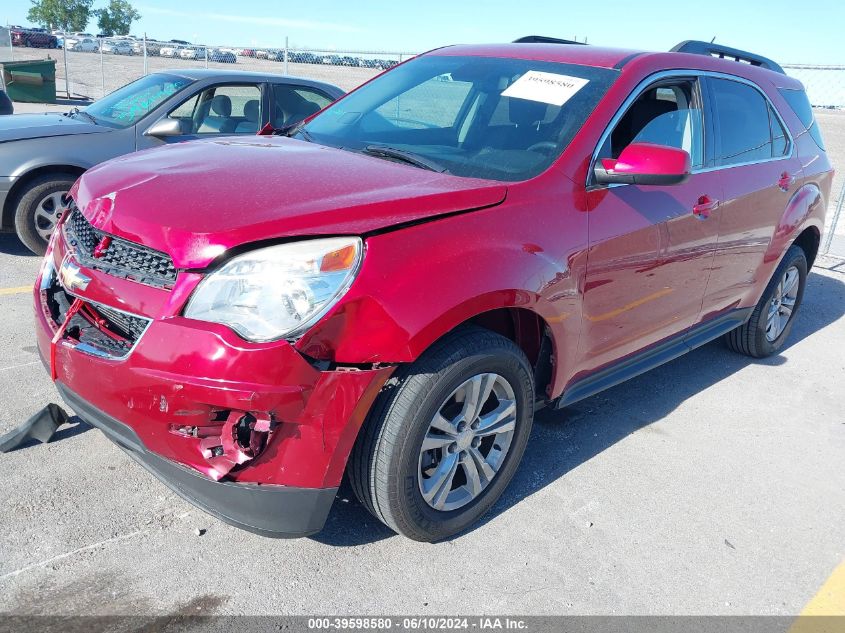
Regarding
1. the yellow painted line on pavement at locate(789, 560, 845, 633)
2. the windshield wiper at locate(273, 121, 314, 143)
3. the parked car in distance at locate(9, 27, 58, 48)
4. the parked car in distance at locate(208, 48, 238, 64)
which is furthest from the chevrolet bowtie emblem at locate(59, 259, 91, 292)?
the parked car in distance at locate(9, 27, 58, 48)

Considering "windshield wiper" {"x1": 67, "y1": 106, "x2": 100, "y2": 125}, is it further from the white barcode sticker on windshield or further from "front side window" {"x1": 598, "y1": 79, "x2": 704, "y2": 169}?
"front side window" {"x1": 598, "y1": 79, "x2": 704, "y2": 169}

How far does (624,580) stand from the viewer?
9.19 feet

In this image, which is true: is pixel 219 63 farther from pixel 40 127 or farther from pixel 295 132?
pixel 295 132

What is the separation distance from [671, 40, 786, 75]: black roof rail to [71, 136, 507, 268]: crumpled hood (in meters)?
2.23

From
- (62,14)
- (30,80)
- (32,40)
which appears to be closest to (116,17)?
(62,14)

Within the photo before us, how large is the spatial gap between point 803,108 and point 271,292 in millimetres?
4350

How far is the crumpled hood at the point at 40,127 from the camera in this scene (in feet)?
19.4

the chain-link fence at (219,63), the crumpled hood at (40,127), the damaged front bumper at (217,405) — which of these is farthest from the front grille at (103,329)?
the chain-link fence at (219,63)

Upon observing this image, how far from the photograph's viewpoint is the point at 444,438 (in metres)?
2.75

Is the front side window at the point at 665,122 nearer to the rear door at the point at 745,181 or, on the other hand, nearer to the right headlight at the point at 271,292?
the rear door at the point at 745,181

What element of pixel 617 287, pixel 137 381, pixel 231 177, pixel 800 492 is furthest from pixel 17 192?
pixel 800 492

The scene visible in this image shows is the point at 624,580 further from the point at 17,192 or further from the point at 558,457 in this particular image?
the point at 17,192

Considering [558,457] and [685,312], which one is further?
[685,312]

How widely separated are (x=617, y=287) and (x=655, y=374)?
1.78m
